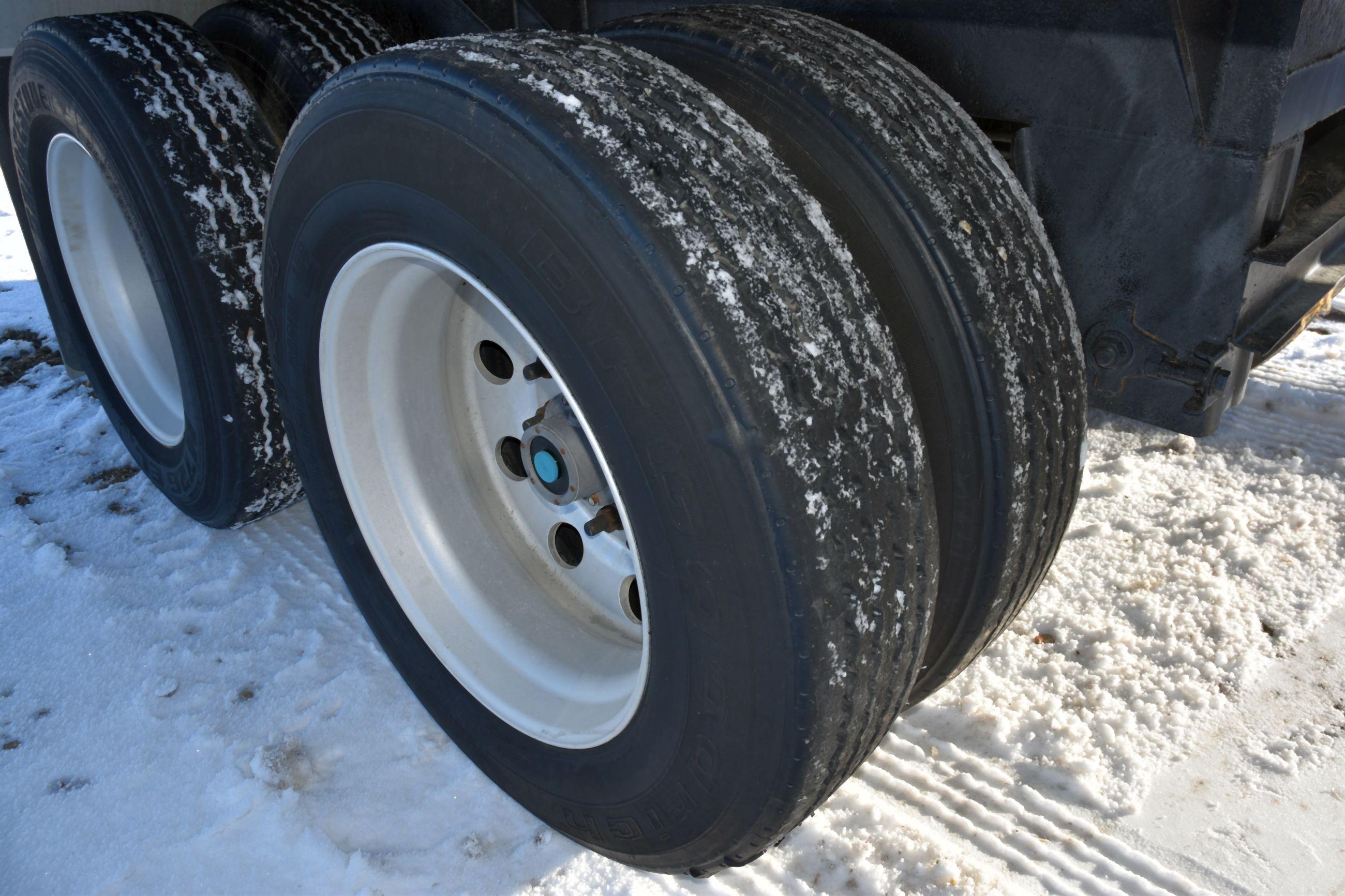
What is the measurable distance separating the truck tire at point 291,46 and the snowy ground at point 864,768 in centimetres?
116

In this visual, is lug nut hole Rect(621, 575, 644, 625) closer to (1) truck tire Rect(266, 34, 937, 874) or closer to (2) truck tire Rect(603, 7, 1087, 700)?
(1) truck tire Rect(266, 34, 937, 874)

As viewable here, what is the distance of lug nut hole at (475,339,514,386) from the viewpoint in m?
2.09

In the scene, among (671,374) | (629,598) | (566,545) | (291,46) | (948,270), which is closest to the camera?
(671,374)

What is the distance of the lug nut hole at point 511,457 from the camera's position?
216 centimetres

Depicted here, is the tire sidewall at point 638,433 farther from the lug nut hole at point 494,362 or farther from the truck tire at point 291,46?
the truck tire at point 291,46

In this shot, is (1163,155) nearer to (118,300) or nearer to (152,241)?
(152,241)

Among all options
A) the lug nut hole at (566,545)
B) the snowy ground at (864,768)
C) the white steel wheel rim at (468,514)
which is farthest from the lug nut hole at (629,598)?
the snowy ground at (864,768)

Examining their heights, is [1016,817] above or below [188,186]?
below

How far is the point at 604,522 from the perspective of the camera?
6.30ft

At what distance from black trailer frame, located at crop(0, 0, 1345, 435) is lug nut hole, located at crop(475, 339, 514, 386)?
93 cm

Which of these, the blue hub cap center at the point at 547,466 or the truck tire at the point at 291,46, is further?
the truck tire at the point at 291,46

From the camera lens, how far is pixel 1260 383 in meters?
3.29

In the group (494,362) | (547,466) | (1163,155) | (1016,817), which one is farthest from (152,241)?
(1016,817)

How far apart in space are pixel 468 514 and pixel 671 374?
41.3 inches
